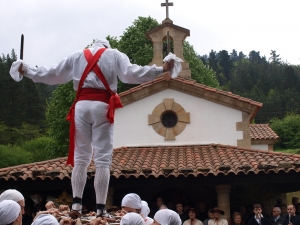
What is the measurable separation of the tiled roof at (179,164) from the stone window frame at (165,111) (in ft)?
1.46

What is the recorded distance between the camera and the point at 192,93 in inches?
693

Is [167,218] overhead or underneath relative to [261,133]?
underneath

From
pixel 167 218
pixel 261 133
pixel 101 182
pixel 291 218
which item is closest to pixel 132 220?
pixel 167 218

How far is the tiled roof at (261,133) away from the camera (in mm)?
21719

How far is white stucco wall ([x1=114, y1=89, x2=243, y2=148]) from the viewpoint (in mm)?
17422

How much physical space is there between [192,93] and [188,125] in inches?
37.8

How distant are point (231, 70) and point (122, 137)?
85321mm

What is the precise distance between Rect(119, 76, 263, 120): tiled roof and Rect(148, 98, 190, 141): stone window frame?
47cm

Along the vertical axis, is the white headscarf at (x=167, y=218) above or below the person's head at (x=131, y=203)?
below

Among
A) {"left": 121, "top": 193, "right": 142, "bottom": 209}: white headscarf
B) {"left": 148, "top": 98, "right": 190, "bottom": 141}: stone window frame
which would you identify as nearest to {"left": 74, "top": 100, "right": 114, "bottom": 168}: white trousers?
{"left": 121, "top": 193, "right": 142, "bottom": 209}: white headscarf

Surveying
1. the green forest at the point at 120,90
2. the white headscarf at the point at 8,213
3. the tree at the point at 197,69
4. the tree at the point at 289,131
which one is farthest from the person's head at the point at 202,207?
the tree at the point at 289,131

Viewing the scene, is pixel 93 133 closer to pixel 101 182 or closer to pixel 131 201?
pixel 101 182

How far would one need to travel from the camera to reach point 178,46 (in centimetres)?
1931

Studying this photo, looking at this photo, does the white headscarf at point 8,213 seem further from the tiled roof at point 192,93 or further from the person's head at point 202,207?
the tiled roof at point 192,93
